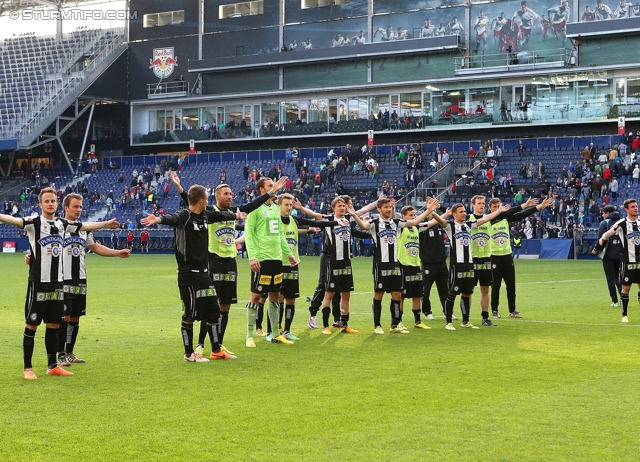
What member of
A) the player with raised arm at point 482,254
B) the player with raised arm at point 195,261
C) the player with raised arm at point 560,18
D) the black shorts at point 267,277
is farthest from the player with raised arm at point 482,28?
the player with raised arm at point 195,261

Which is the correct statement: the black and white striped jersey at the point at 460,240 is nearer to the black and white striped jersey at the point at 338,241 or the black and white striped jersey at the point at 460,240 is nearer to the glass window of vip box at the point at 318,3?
the black and white striped jersey at the point at 338,241

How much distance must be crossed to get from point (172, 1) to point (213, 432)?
2616 inches

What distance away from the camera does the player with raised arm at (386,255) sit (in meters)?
14.2

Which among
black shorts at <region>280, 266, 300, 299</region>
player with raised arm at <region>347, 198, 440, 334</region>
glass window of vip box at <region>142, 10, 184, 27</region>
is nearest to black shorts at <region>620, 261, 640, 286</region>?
player with raised arm at <region>347, 198, 440, 334</region>

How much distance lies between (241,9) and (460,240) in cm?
5439

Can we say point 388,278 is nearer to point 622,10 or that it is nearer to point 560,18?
point 622,10

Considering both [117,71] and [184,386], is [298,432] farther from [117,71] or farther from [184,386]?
[117,71]

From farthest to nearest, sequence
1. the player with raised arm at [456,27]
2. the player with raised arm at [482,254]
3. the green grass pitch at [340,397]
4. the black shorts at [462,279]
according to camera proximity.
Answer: the player with raised arm at [456,27]
the player with raised arm at [482,254]
the black shorts at [462,279]
the green grass pitch at [340,397]

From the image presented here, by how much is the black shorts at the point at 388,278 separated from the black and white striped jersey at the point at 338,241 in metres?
0.83

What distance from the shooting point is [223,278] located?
12.3 meters

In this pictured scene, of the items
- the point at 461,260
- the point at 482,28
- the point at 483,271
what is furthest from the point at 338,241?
the point at 482,28

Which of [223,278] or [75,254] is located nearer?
[75,254]

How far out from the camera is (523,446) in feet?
23.2

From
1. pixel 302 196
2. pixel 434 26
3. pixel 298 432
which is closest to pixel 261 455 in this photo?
pixel 298 432
